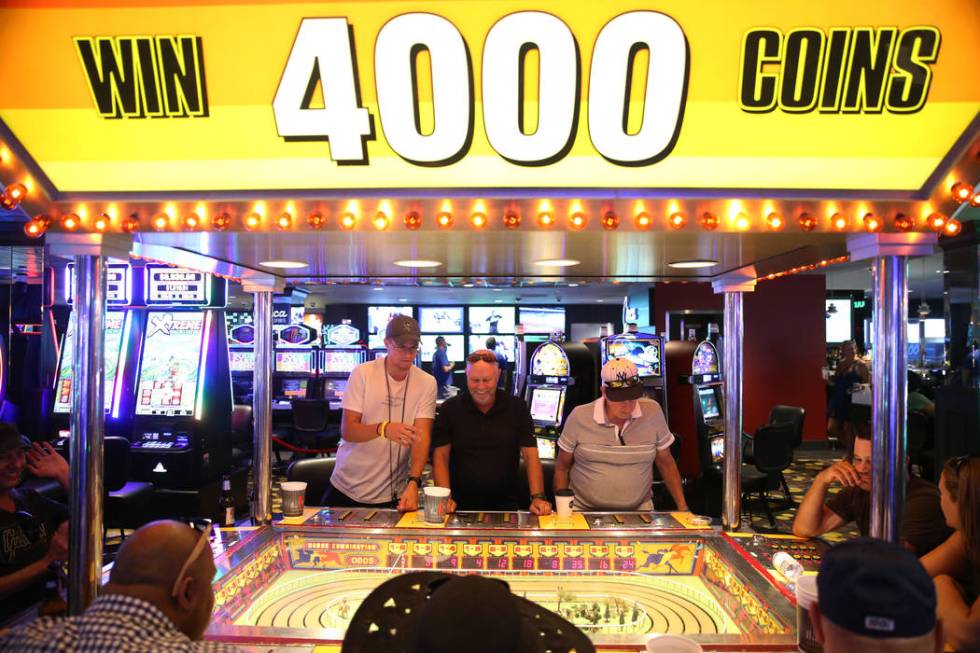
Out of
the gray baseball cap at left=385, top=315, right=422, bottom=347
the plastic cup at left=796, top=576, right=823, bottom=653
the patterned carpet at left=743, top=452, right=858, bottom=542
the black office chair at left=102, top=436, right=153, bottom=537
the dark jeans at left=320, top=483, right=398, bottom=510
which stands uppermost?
the gray baseball cap at left=385, top=315, right=422, bottom=347

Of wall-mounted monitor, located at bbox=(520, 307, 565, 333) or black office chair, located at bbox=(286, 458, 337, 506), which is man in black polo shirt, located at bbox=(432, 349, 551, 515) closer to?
black office chair, located at bbox=(286, 458, 337, 506)

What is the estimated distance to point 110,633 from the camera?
1.19 metres

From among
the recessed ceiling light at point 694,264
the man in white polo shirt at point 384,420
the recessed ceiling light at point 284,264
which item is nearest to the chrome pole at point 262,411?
the recessed ceiling light at point 284,264

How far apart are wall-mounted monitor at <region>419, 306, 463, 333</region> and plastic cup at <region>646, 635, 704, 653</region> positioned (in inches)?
732

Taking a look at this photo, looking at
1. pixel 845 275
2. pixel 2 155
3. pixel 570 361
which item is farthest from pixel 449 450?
pixel 845 275

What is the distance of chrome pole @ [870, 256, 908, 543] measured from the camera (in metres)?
1.96

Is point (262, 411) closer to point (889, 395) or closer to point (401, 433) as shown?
point (401, 433)

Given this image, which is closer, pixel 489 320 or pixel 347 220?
pixel 347 220

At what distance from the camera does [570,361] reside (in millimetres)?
7465

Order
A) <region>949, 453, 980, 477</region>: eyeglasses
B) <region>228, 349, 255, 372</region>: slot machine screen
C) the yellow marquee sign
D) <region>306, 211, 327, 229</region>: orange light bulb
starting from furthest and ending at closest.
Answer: <region>228, 349, 255, 372</region>: slot machine screen → <region>949, 453, 980, 477</region>: eyeglasses → <region>306, 211, 327, 229</region>: orange light bulb → the yellow marquee sign

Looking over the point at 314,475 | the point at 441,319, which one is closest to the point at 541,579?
the point at 314,475

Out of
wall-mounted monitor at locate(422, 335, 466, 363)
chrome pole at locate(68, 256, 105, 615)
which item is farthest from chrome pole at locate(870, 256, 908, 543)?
wall-mounted monitor at locate(422, 335, 466, 363)

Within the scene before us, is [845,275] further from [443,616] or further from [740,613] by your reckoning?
[443,616]

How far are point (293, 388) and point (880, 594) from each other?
11555mm
